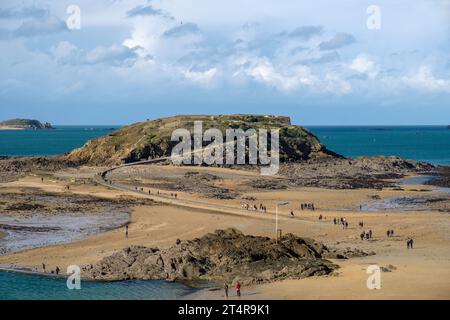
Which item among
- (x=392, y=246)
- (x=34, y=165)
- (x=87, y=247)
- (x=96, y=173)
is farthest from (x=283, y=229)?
(x=34, y=165)

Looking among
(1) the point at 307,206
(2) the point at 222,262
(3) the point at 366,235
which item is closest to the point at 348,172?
(1) the point at 307,206

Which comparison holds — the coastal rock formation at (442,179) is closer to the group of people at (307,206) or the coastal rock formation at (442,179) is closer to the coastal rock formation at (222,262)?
the group of people at (307,206)

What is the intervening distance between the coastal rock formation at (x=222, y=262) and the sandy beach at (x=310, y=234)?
4.08 ft

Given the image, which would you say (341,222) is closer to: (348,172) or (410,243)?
(410,243)

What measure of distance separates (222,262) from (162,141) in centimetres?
7705

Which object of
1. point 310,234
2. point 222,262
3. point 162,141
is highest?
point 162,141

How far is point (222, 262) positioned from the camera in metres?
39.8

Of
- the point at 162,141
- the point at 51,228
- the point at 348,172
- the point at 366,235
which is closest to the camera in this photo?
the point at 366,235

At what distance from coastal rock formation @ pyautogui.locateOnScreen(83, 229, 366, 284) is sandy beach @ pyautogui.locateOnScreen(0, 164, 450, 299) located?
1244mm

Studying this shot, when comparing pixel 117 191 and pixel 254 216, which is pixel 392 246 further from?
pixel 117 191

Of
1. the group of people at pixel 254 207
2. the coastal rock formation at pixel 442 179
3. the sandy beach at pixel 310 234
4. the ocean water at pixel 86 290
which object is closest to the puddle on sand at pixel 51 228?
the sandy beach at pixel 310 234
